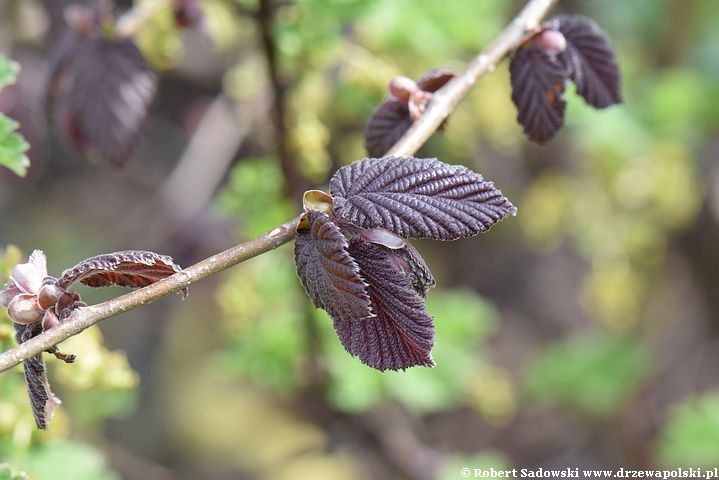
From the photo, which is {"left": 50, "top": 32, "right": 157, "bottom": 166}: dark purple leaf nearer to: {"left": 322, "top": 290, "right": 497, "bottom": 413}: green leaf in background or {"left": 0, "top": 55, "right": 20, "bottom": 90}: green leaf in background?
{"left": 0, "top": 55, "right": 20, "bottom": 90}: green leaf in background

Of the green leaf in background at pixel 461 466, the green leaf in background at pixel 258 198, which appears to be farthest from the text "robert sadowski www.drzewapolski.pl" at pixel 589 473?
the green leaf in background at pixel 258 198

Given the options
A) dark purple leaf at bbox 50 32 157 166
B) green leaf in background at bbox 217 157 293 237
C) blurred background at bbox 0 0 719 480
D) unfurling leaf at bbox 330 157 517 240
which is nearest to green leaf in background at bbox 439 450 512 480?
blurred background at bbox 0 0 719 480

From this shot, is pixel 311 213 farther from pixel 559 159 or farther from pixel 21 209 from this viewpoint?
pixel 21 209

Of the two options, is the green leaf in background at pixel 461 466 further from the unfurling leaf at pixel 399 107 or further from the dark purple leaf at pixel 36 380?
the dark purple leaf at pixel 36 380

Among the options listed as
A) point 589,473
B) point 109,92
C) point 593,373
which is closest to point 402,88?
point 109,92

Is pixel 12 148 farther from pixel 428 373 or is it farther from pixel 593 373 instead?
pixel 593 373

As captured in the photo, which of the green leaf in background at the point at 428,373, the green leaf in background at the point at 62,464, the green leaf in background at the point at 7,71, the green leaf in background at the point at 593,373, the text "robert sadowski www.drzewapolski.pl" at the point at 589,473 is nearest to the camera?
the green leaf in background at the point at 7,71

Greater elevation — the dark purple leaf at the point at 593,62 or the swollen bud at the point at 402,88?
the dark purple leaf at the point at 593,62

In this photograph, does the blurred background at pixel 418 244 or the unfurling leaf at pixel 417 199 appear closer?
the unfurling leaf at pixel 417 199
